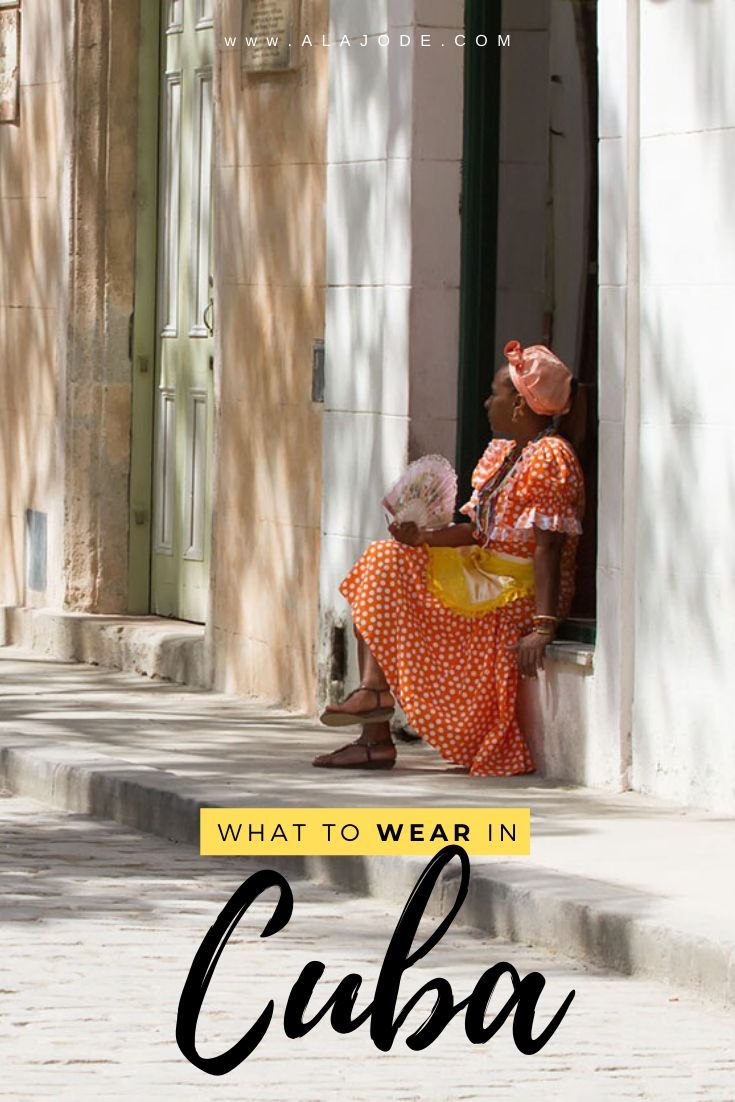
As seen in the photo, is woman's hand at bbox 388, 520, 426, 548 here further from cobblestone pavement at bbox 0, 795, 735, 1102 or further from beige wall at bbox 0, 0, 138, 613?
beige wall at bbox 0, 0, 138, 613

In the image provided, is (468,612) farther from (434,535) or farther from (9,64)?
(9,64)

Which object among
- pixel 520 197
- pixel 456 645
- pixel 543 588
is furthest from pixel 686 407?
pixel 520 197

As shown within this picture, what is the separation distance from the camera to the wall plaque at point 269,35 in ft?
39.1

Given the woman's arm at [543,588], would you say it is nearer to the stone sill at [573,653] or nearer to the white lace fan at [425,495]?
the stone sill at [573,653]

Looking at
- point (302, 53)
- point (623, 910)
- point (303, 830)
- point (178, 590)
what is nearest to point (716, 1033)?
point (623, 910)

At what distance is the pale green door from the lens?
13.4 metres

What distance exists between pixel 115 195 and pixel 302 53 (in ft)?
7.46

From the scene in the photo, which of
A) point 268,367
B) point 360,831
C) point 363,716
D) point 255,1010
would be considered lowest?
point 255,1010

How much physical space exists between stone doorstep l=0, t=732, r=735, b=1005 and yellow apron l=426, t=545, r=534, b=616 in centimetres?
113

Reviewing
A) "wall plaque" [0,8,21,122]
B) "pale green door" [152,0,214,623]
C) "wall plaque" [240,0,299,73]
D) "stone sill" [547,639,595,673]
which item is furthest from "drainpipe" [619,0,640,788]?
"wall plaque" [0,8,21,122]

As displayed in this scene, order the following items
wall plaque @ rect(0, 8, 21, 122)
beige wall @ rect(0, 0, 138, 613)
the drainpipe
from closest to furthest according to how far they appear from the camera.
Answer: the drainpipe < beige wall @ rect(0, 0, 138, 613) < wall plaque @ rect(0, 8, 21, 122)

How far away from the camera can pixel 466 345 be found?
11.0m

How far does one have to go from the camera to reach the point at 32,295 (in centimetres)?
1464

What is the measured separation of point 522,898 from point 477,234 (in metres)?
3.84
